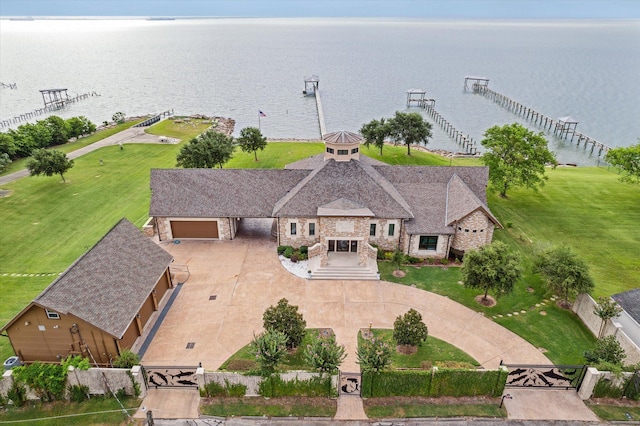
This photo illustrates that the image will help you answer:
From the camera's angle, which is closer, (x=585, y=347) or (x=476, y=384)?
(x=476, y=384)

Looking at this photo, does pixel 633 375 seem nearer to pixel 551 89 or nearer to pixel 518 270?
pixel 518 270

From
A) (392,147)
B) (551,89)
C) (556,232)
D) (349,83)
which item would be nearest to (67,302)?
(556,232)

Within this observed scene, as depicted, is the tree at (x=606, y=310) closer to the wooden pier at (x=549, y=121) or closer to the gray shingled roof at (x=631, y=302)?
the gray shingled roof at (x=631, y=302)

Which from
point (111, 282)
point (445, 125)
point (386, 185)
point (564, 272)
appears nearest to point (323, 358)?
point (111, 282)

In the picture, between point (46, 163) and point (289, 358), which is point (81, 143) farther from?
point (289, 358)

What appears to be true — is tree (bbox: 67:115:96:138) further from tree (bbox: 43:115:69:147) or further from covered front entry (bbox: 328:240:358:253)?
covered front entry (bbox: 328:240:358:253)

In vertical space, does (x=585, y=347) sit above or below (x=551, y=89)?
below
